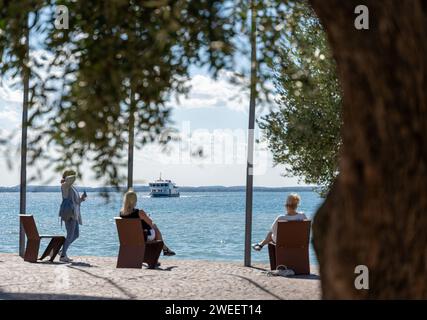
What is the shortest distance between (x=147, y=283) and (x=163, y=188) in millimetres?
120406

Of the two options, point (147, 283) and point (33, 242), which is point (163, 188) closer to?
point (33, 242)

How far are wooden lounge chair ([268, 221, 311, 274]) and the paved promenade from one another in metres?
0.33

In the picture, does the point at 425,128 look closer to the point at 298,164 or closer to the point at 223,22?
the point at 223,22

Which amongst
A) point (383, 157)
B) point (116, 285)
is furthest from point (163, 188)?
point (383, 157)

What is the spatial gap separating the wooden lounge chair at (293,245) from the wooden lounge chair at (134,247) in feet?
7.62

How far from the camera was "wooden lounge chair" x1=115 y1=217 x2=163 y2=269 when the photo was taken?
16.4 m

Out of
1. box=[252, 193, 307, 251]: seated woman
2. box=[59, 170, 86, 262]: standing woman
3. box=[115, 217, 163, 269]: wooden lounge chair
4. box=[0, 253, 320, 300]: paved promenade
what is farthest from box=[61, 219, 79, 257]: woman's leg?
box=[252, 193, 307, 251]: seated woman

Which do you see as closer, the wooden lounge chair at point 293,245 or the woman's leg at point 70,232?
the wooden lounge chair at point 293,245

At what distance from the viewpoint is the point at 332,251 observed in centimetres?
473

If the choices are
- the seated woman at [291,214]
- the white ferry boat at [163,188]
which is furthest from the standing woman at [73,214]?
the white ferry boat at [163,188]

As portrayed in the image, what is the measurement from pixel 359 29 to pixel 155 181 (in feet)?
388

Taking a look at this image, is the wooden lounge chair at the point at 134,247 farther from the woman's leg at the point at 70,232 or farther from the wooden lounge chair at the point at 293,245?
the wooden lounge chair at the point at 293,245

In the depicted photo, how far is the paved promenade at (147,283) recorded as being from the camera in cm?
1245

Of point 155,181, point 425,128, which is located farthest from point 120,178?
point 155,181
